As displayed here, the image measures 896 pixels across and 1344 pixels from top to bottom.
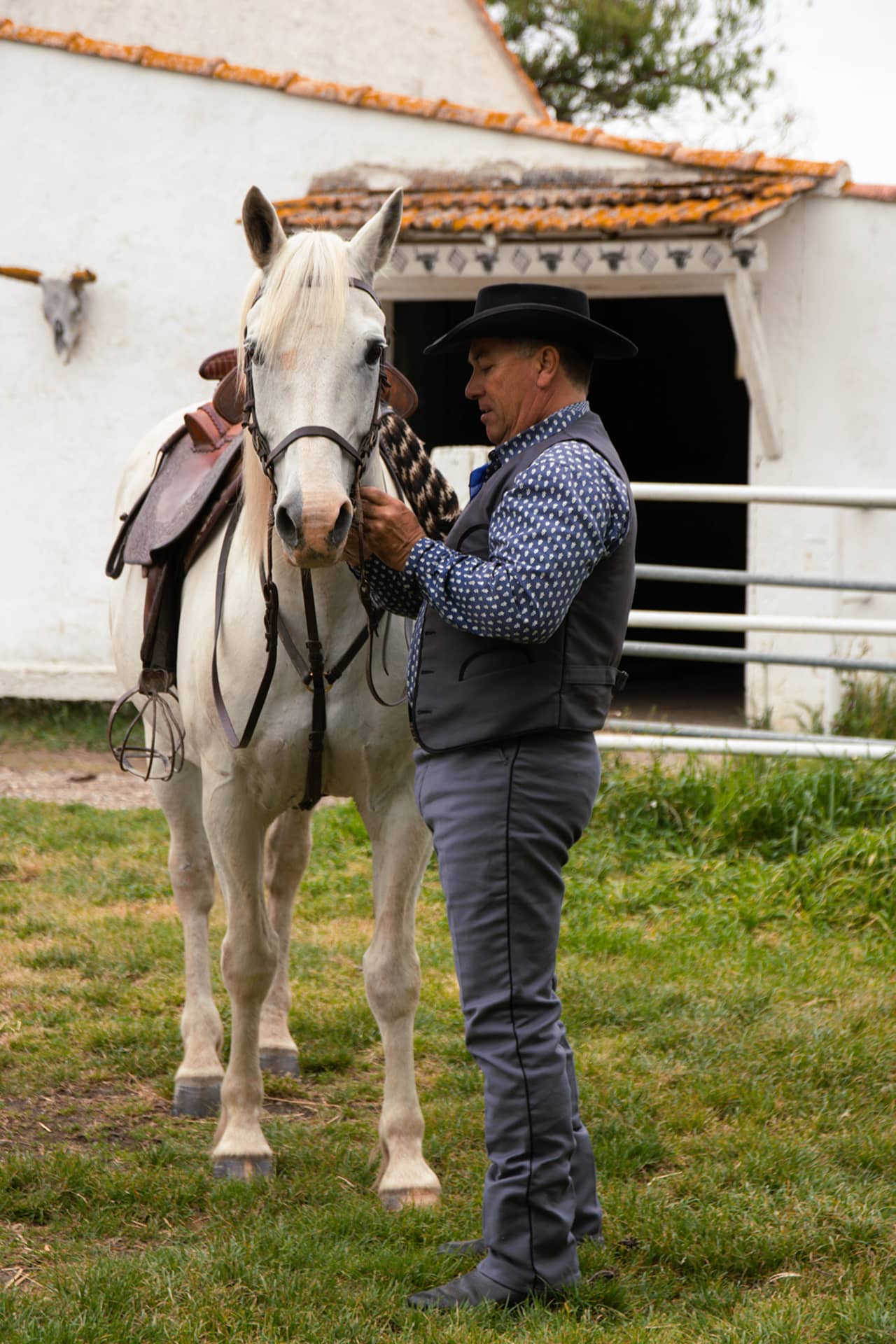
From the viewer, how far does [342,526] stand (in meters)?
2.69

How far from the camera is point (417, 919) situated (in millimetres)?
5699

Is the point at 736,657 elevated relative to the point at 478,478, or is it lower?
lower

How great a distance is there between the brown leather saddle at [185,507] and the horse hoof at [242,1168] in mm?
1328

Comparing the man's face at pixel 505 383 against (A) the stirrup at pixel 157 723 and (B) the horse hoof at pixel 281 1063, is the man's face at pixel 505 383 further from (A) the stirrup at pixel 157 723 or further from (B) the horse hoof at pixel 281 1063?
(B) the horse hoof at pixel 281 1063

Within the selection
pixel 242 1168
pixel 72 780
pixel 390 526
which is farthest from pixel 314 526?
pixel 72 780

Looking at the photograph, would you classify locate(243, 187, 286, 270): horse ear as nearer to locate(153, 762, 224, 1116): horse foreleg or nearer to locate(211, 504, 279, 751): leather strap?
locate(211, 504, 279, 751): leather strap

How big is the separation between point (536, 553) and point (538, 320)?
48 cm

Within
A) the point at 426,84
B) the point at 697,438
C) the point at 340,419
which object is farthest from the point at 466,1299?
the point at 697,438

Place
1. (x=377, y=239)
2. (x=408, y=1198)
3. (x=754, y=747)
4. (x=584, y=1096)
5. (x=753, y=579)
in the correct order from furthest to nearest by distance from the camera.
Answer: (x=753, y=579) → (x=754, y=747) → (x=584, y=1096) → (x=408, y=1198) → (x=377, y=239)

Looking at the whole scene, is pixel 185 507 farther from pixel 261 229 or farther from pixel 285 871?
pixel 285 871

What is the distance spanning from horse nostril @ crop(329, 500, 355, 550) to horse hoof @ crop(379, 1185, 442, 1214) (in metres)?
1.68

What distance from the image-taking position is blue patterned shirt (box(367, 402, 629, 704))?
8.49ft

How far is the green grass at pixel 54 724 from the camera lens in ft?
31.1

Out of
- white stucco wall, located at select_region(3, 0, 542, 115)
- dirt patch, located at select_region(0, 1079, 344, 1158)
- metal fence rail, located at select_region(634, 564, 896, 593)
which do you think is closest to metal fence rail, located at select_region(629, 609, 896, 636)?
metal fence rail, located at select_region(634, 564, 896, 593)
